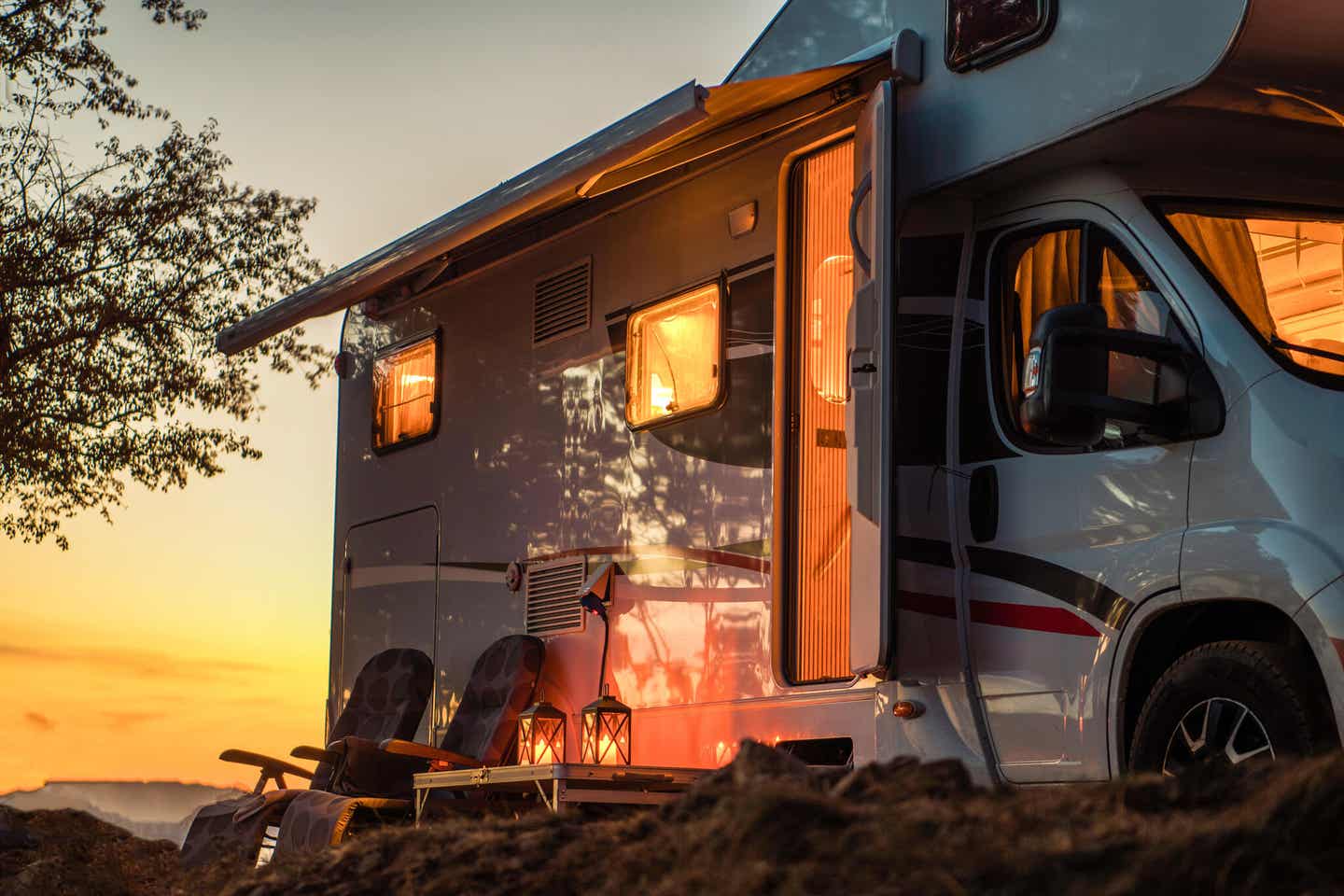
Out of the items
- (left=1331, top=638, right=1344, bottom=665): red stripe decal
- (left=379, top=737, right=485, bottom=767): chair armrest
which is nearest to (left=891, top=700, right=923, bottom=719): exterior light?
(left=1331, top=638, right=1344, bottom=665): red stripe decal

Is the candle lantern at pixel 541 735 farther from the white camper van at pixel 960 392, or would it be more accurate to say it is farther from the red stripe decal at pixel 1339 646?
the red stripe decal at pixel 1339 646

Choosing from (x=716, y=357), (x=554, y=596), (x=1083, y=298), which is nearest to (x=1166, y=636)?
(x=1083, y=298)

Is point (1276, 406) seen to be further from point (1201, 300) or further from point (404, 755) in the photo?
point (404, 755)

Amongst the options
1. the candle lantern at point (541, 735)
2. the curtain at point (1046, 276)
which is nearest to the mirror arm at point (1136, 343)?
the curtain at point (1046, 276)

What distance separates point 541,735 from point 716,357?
1.83m

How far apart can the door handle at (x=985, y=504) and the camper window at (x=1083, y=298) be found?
162mm

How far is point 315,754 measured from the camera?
7.74m

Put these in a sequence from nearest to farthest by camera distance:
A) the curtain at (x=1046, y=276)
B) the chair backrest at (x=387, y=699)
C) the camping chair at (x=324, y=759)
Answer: the curtain at (x=1046, y=276) → the camping chair at (x=324, y=759) → the chair backrest at (x=387, y=699)

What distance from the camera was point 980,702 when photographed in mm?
5031

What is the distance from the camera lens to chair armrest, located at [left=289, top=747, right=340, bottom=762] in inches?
302

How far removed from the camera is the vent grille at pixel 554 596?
685cm

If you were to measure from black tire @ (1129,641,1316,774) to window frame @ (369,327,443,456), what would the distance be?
435cm

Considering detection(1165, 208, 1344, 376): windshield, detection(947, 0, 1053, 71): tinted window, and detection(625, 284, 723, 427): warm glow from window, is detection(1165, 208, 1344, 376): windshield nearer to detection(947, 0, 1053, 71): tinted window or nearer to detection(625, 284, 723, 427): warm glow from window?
detection(947, 0, 1053, 71): tinted window

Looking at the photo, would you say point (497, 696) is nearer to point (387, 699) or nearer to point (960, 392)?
point (387, 699)
